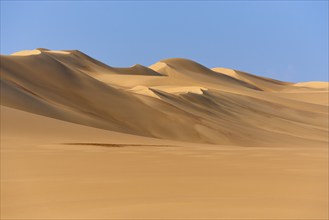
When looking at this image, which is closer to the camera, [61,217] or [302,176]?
[61,217]

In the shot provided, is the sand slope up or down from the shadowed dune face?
down

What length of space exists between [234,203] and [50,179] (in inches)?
92.3

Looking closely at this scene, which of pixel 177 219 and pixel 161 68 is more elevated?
pixel 161 68

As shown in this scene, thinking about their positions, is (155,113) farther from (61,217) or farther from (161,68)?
(161,68)

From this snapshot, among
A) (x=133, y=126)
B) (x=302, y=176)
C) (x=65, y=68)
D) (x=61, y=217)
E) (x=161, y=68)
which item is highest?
(x=161, y=68)

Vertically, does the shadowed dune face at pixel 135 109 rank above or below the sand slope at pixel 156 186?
above

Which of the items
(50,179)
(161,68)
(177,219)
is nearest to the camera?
(177,219)

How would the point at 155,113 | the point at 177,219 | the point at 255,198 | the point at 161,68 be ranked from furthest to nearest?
the point at 161,68
the point at 155,113
the point at 255,198
the point at 177,219

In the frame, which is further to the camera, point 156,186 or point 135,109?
point 135,109

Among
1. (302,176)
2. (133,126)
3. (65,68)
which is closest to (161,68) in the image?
(65,68)

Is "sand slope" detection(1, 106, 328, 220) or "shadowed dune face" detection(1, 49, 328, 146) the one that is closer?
"sand slope" detection(1, 106, 328, 220)

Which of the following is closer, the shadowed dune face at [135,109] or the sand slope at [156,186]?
the sand slope at [156,186]

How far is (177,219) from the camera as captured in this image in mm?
3893

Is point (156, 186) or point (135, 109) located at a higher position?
point (135, 109)
